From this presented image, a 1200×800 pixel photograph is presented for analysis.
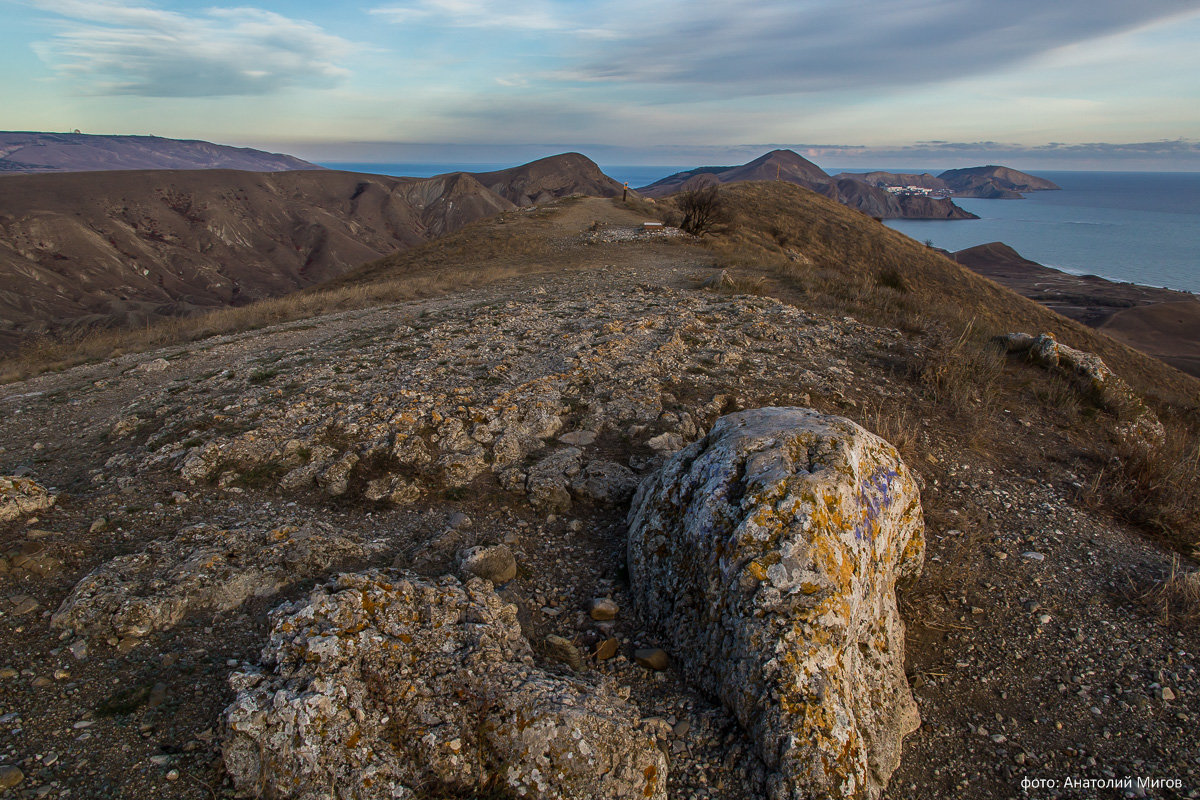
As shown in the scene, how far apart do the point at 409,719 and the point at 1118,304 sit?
7910 centimetres

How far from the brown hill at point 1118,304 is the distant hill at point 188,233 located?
8544 centimetres

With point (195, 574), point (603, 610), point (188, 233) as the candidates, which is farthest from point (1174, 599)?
point (188, 233)

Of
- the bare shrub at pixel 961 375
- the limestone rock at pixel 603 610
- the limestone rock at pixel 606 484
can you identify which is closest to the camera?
the limestone rock at pixel 603 610

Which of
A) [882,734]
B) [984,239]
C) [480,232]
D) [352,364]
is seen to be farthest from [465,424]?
[984,239]

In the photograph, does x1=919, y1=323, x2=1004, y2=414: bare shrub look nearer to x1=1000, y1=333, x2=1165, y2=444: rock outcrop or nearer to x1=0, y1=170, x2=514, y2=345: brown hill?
x1=1000, y1=333, x2=1165, y2=444: rock outcrop

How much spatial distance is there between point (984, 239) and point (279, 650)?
148823 mm

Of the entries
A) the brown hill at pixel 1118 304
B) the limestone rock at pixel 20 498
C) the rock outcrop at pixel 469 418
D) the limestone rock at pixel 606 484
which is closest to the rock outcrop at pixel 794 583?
the limestone rock at pixel 606 484

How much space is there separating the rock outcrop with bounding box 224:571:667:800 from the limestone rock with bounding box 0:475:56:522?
2.85 m

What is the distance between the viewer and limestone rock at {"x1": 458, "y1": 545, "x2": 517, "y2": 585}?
3.89m

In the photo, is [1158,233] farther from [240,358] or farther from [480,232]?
[240,358]

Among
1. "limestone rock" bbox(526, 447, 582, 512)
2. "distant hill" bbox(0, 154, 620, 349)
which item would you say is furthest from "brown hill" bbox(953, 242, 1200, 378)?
"distant hill" bbox(0, 154, 620, 349)

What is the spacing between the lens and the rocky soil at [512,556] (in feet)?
9.21

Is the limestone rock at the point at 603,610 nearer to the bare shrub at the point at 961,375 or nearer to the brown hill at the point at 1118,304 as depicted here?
the bare shrub at the point at 961,375

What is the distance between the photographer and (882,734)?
2.95 meters
